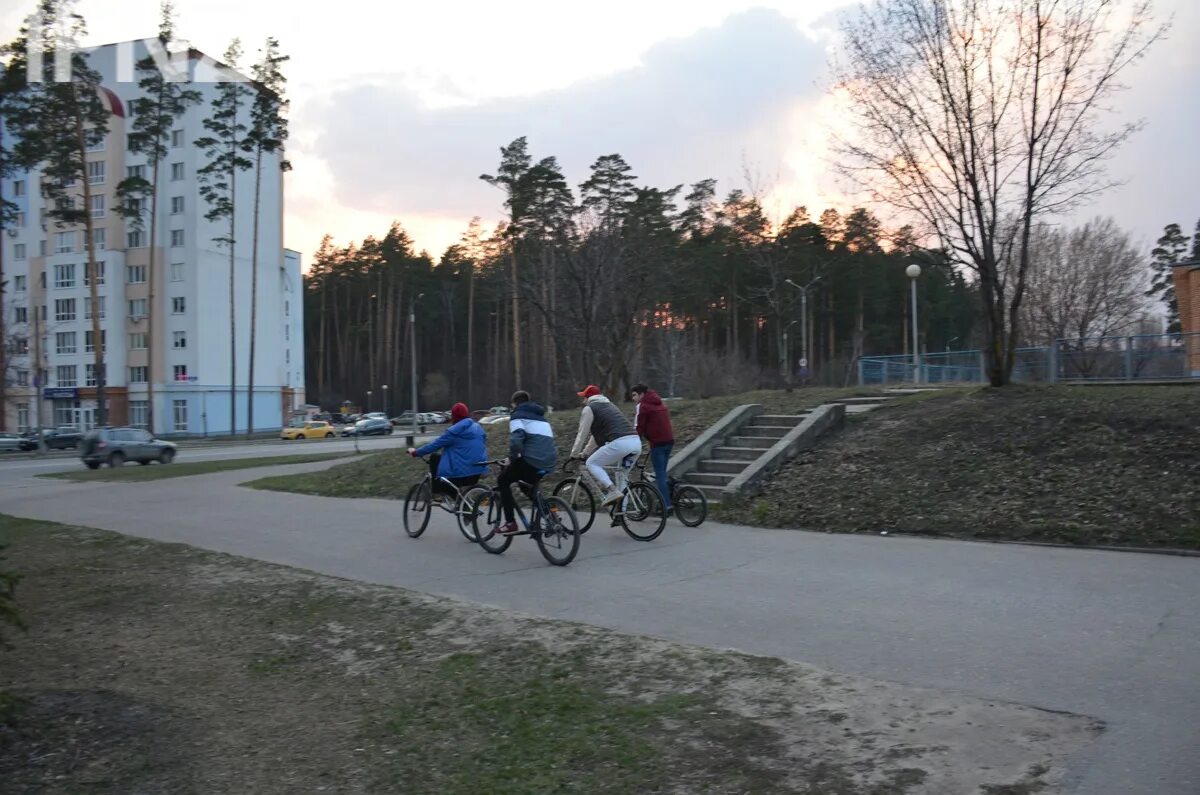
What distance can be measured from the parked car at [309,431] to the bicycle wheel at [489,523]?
54136mm

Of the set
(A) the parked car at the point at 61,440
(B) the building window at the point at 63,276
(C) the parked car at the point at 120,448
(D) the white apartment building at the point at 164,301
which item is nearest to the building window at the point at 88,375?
(D) the white apartment building at the point at 164,301

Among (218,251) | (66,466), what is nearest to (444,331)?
(218,251)

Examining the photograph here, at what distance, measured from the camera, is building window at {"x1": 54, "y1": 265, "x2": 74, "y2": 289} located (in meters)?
73.8

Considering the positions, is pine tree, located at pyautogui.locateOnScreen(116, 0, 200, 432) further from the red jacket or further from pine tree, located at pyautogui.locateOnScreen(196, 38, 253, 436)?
the red jacket

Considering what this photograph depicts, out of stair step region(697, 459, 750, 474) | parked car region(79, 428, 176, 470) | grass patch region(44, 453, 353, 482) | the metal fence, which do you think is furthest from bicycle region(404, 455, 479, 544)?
parked car region(79, 428, 176, 470)

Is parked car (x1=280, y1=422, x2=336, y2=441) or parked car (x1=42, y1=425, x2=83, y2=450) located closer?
parked car (x1=42, y1=425, x2=83, y2=450)

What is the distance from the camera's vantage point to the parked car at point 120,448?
33.8 metres

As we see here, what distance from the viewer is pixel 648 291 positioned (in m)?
28.3

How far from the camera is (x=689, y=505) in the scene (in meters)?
12.1

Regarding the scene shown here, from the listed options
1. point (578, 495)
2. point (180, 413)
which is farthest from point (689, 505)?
point (180, 413)

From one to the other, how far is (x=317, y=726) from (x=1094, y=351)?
19.8 meters

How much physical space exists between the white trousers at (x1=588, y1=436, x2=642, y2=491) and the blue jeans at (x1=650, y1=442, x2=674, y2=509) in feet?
2.54

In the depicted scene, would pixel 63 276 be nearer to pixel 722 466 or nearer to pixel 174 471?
pixel 174 471

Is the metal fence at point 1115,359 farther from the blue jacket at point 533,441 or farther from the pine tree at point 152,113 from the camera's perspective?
the pine tree at point 152,113
